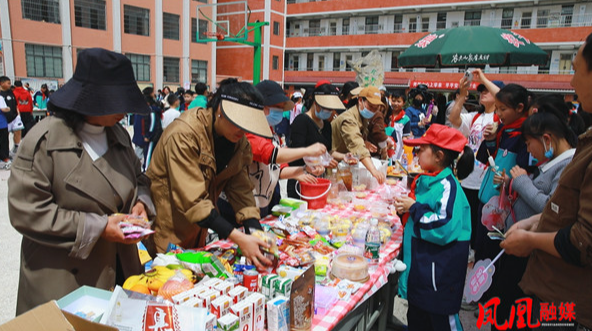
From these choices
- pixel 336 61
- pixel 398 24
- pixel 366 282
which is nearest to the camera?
pixel 366 282

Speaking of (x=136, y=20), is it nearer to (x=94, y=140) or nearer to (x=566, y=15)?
(x=94, y=140)

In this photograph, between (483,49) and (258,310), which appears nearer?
(258,310)

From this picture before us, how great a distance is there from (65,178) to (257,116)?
92 centimetres

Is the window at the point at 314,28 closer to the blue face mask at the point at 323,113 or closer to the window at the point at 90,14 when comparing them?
the window at the point at 90,14

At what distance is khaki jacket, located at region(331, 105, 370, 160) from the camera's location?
12.7 ft

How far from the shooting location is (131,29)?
24.3 meters

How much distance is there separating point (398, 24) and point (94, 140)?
3122 centimetres

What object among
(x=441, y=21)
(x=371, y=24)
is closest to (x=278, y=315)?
(x=441, y=21)

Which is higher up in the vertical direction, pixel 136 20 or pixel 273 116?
pixel 136 20

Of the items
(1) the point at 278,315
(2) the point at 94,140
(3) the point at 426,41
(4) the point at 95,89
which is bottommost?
(1) the point at 278,315

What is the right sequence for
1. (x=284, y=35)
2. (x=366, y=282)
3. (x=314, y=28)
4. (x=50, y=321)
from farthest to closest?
1. (x=284, y=35)
2. (x=314, y=28)
3. (x=366, y=282)
4. (x=50, y=321)

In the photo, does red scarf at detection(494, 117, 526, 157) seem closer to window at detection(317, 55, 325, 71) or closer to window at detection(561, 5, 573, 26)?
window at detection(561, 5, 573, 26)

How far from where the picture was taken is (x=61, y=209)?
1.53 metres

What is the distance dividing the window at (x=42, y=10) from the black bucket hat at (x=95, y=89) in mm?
24291
